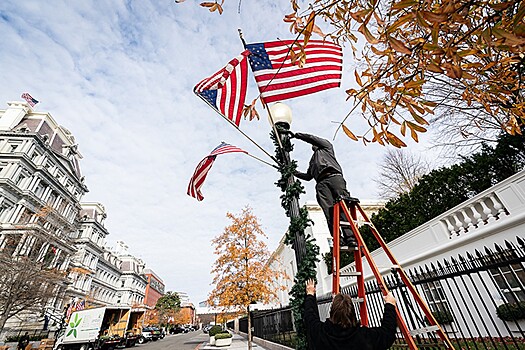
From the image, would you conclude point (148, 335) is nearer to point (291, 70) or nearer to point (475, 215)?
point (475, 215)

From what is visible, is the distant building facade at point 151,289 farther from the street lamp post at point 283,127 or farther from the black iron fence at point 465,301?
the street lamp post at point 283,127

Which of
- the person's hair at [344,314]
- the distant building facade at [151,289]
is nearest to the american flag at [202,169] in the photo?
the person's hair at [344,314]

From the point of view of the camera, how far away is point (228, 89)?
4.23 meters

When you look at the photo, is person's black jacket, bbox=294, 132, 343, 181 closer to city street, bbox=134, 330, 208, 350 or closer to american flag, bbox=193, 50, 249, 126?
american flag, bbox=193, 50, 249, 126

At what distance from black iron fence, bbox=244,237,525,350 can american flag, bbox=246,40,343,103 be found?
9.47ft

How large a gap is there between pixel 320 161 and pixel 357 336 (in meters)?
2.09

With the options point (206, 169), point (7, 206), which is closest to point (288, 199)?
point (206, 169)

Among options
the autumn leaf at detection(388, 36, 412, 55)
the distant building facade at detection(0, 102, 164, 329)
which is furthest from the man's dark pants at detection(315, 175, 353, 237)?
the distant building facade at detection(0, 102, 164, 329)

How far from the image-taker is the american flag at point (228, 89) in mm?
4102

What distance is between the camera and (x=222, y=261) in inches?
640

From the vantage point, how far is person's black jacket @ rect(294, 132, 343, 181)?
3480 millimetres

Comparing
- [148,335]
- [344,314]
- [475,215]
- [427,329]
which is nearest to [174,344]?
[148,335]

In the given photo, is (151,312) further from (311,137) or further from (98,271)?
(311,137)

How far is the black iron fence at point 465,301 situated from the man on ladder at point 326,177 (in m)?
0.95
